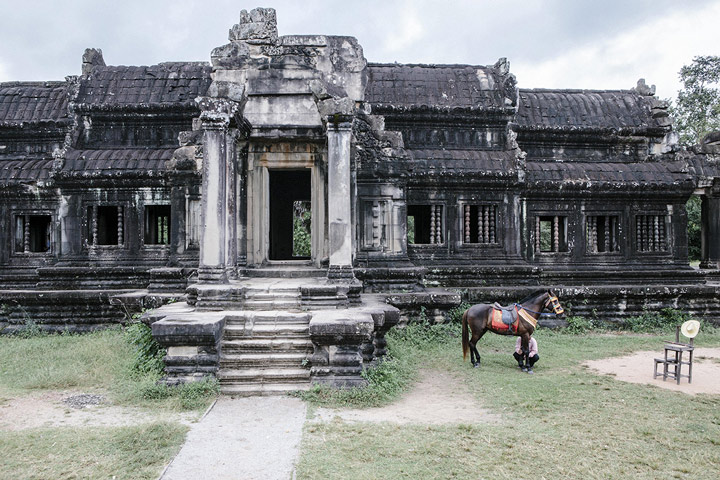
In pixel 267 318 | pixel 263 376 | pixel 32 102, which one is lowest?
pixel 263 376

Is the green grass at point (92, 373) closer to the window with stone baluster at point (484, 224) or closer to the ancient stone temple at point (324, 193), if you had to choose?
the ancient stone temple at point (324, 193)

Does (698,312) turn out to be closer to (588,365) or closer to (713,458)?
(588,365)

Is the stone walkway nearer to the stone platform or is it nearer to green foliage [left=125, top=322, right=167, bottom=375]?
the stone platform

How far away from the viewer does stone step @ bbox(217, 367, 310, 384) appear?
7664 mm

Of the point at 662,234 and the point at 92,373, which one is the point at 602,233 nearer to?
the point at 662,234

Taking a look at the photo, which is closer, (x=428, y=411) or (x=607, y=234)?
(x=428, y=411)

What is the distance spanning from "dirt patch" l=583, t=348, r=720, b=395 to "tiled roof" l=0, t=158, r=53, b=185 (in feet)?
44.7

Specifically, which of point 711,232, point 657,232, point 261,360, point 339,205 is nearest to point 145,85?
point 339,205

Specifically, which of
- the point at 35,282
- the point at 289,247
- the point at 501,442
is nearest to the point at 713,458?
the point at 501,442

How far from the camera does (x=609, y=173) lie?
14695 millimetres

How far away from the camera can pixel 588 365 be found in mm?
9648

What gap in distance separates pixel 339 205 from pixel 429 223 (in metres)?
6.20

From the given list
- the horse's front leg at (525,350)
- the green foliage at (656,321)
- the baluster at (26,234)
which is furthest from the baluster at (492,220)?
the baluster at (26,234)

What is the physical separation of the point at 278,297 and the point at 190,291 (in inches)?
60.4
